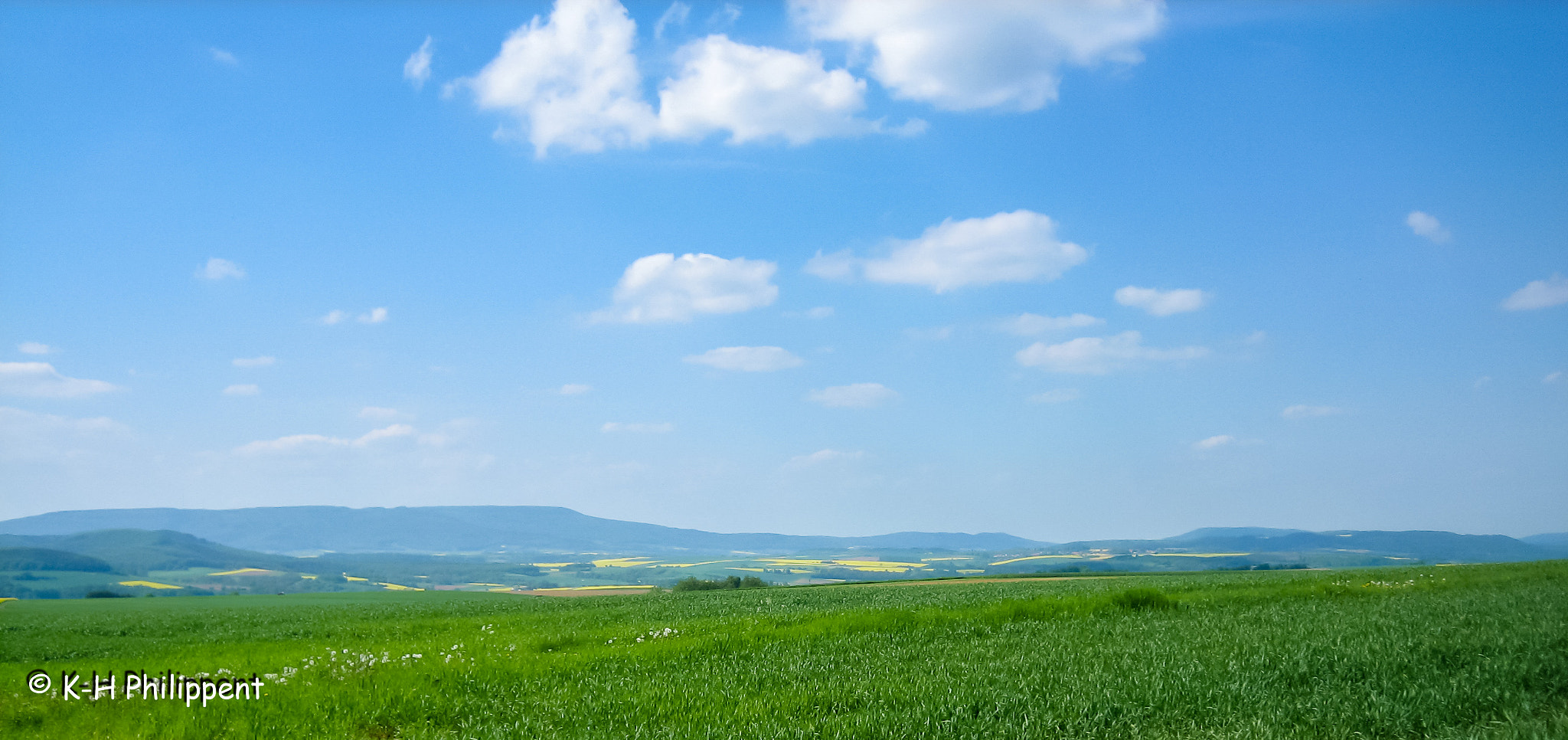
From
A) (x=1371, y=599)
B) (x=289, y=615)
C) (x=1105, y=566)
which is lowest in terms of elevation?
(x=1105, y=566)

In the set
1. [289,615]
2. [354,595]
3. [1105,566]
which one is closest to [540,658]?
[289,615]

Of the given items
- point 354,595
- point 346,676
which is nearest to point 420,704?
point 346,676

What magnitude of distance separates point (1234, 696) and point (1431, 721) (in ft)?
7.05

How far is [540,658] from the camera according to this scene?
17531mm

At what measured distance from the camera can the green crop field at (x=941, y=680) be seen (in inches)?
390

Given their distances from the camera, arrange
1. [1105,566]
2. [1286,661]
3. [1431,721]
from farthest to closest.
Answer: [1105,566] → [1286,661] → [1431,721]

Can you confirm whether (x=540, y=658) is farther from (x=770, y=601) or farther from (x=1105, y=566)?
(x=1105, y=566)

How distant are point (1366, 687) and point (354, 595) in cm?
9238

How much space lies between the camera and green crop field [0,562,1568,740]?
390 inches

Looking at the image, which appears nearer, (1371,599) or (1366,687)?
(1366,687)

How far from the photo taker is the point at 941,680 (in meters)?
12.6

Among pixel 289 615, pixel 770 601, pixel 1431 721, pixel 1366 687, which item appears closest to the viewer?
pixel 1431 721

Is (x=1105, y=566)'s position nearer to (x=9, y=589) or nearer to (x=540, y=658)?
(x=540, y=658)

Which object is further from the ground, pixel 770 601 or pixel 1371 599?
pixel 1371 599
